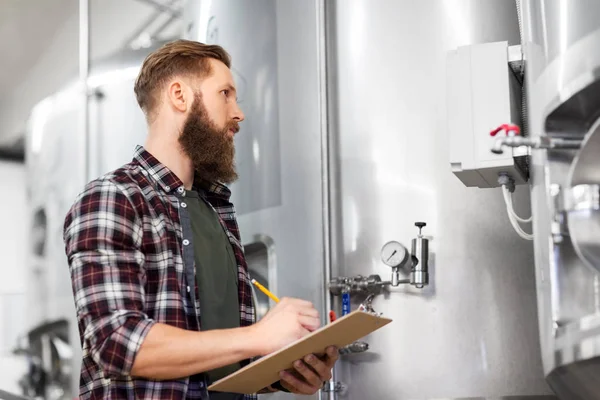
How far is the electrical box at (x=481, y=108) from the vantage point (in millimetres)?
Answer: 1729

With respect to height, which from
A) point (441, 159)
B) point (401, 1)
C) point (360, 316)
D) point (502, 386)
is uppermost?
point (401, 1)

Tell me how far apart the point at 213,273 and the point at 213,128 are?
33 centimetres

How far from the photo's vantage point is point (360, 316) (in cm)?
133

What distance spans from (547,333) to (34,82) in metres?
1.61

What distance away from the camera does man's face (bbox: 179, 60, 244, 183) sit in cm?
176

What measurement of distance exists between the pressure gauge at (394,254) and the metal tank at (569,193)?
27.0 inches

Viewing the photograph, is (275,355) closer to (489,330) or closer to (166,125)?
(166,125)

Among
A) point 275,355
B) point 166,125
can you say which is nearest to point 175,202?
point 166,125

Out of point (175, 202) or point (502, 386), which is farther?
point (502, 386)

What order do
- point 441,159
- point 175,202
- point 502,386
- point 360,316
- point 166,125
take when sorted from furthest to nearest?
point 441,159, point 502,386, point 166,125, point 175,202, point 360,316

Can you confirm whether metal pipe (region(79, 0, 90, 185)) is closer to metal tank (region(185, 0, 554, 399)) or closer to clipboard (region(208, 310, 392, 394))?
metal tank (region(185, 0, 554, 399))

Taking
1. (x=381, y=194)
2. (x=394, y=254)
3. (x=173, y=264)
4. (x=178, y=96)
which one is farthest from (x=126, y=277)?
(x=381, y=194)

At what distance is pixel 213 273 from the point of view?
1651 millimetres

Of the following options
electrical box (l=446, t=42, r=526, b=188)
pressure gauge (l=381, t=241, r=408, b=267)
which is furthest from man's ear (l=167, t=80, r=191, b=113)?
pressure gauge (l=381, t=241, r=408, b=267)
